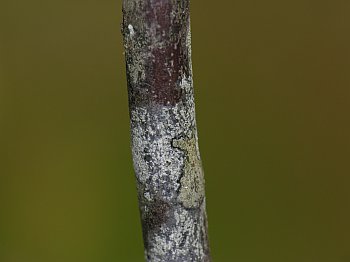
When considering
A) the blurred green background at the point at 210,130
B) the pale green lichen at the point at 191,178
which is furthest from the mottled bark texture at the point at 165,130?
the blurred green background at the point at 210,130

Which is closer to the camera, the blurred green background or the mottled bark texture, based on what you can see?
the mottled bark texture

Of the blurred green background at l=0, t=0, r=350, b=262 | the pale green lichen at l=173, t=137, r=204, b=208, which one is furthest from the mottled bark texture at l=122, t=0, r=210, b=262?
the blurred green background at l=0, t=0, r=350, b=262

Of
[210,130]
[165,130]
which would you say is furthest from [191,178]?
[210,130]

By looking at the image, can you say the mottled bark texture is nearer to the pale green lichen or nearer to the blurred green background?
the pale green lichen

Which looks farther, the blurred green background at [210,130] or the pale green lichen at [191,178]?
the blurred green background at [210,130]

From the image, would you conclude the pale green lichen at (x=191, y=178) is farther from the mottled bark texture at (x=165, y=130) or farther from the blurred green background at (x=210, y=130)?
the blurred green background at (x=210, y=130)

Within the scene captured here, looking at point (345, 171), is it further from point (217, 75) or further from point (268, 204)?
point (217, 75)
